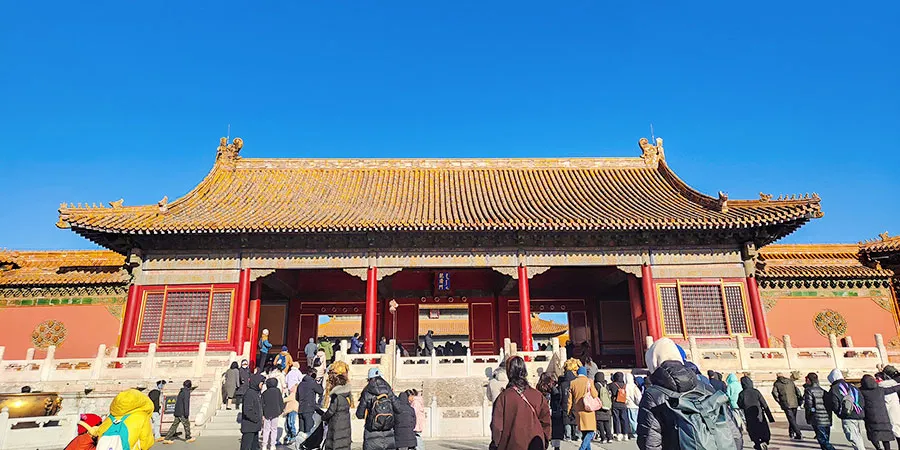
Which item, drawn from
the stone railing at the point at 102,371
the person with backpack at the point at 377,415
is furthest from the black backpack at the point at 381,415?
the stone railing at the point at 102,371

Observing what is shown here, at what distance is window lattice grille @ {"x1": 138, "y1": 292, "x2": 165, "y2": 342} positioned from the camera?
15.2 metres

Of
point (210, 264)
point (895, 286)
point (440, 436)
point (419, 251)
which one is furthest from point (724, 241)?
point (210, 264)

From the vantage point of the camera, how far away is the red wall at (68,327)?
16.0 meters

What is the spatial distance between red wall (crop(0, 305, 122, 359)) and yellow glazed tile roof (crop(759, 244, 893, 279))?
20181mm

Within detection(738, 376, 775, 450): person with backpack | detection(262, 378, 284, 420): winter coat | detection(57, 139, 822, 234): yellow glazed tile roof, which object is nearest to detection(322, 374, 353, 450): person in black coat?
detection(262, 378, 284, 420): winter coat

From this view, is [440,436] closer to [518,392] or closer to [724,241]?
[518,392]

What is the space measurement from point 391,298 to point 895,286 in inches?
651

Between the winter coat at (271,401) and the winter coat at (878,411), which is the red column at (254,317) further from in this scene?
the winter coat at (878,411)

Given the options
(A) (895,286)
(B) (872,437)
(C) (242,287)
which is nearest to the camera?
(B) (872,437)

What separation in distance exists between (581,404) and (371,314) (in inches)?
355

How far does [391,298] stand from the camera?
66.1 ft

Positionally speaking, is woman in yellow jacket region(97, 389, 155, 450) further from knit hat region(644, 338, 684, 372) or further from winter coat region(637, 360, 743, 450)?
knit hat region(644, 338, 684, 372)

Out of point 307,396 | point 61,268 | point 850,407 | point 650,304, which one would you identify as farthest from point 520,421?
point 61,268

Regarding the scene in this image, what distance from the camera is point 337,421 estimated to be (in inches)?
212
